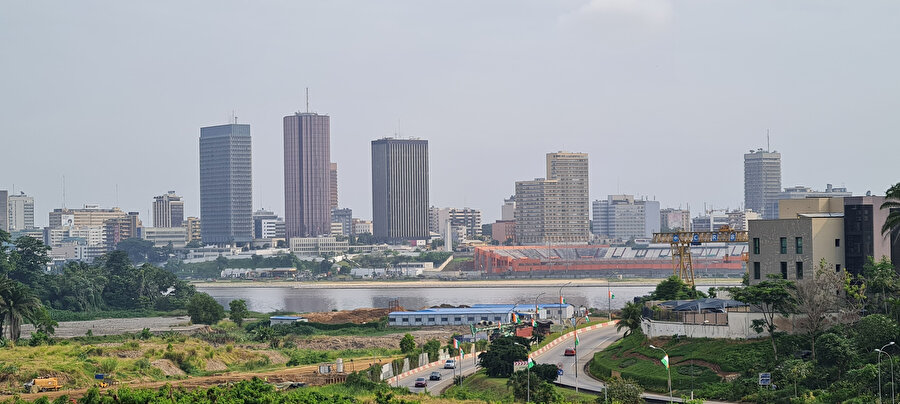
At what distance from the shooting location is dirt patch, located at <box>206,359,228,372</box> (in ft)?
337

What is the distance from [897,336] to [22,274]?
14231cm

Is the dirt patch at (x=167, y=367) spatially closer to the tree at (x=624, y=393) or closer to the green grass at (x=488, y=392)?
the green grass at (x=488, y=392)

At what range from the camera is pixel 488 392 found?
272 ft

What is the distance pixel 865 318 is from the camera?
7644cm

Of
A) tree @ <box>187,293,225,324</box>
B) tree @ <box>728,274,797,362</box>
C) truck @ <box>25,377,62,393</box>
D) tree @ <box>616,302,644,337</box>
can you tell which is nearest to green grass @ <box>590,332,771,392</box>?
tree @ <box>728,274,797,362</box>

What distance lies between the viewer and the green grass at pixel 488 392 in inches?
3019

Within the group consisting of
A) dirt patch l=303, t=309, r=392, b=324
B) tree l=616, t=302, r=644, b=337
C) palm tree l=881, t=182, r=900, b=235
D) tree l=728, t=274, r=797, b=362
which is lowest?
dirt patch l=303, t=309, r=392, b=324

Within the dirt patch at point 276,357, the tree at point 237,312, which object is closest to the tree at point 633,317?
the dirt patch at point 276,357

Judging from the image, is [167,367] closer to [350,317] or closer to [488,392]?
[488,392]

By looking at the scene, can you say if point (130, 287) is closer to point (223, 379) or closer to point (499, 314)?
point (499, 314)

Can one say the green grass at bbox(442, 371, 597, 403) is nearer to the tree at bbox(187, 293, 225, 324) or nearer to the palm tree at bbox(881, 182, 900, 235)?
the palm tree at bbox(881, 182, 900, 235)

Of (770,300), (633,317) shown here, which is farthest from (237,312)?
(770,300)

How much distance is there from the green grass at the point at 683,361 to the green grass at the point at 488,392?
5.84 metres

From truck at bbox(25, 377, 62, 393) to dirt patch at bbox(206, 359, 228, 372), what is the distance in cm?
1813
